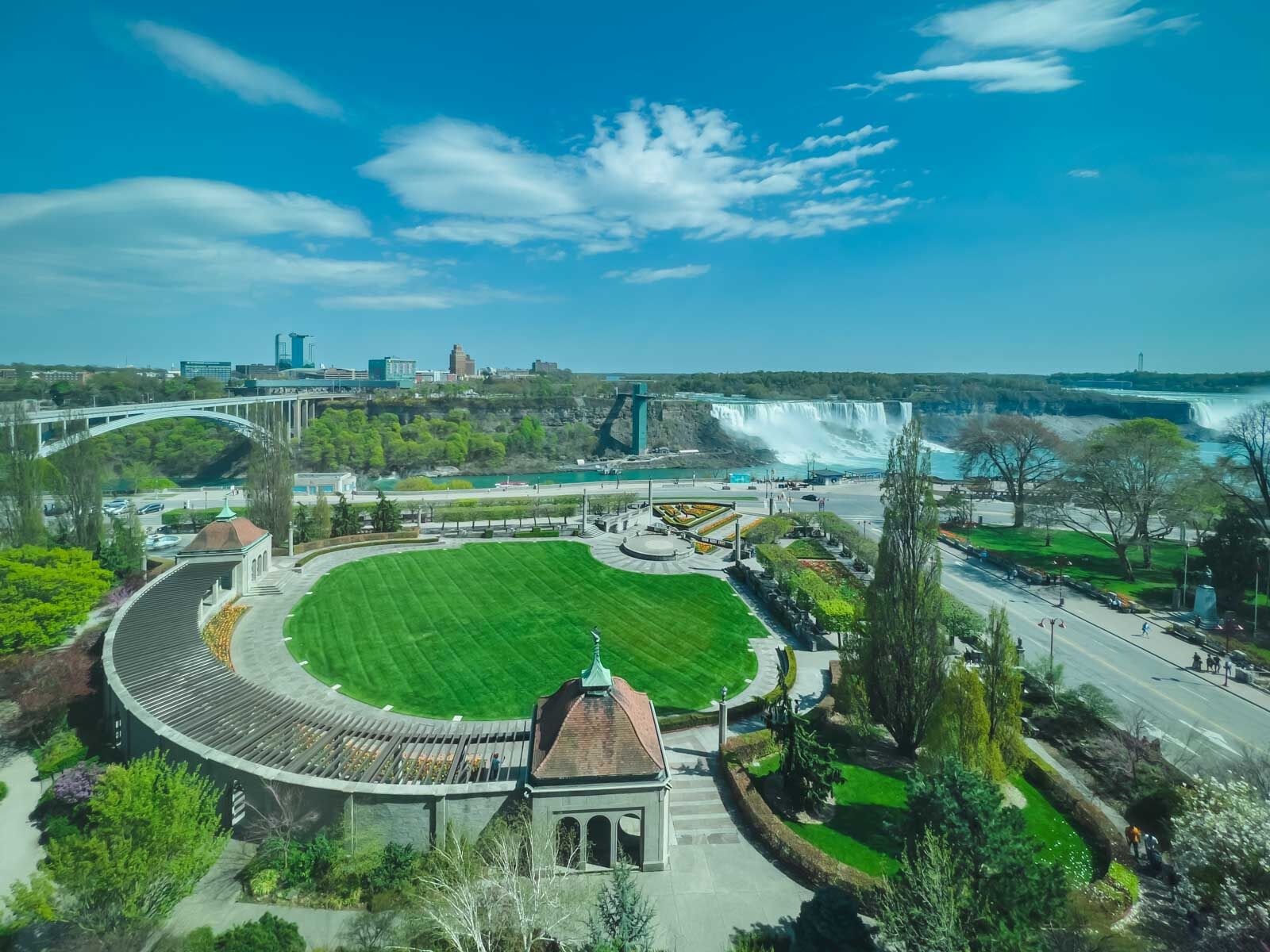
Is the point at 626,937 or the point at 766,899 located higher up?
the point at 626,937

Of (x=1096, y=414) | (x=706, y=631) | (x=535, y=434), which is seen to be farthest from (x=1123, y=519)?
(x=1096, y=414)

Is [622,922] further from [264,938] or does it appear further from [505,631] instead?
[505,631]

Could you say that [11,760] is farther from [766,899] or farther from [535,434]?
[535,434]

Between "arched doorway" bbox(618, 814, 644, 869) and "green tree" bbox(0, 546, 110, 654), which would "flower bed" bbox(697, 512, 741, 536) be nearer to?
"arched doorway" bbox(618, 814, 644, 869)

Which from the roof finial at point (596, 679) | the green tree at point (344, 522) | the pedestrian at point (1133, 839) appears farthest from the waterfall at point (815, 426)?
the roof finial at point (596, 679)

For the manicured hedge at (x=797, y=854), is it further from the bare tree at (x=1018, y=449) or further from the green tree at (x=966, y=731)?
the bare tree at (x=1018, y=449)

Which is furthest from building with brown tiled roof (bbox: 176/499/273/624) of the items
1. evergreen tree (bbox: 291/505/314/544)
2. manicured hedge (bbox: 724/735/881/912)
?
manicured hedge (bbox: 724/735/881/912)
